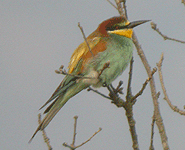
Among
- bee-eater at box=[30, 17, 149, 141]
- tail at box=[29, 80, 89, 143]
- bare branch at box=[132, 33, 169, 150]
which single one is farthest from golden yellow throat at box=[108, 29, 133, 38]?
tail at box=[29, 80, 89, 143]

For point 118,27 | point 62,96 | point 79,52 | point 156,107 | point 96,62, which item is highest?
point 118,27

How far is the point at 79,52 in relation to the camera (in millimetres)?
3203

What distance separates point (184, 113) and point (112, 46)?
3.77 feet

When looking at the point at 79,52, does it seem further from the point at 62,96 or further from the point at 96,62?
the point at 62,96

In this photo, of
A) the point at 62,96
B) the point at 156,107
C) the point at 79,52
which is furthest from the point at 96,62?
the point at 156,107

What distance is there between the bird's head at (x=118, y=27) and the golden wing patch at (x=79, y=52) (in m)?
0.19

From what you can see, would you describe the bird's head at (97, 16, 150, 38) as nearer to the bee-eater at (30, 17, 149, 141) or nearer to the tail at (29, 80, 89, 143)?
the bee-eater at (30, 17, 149, 141)

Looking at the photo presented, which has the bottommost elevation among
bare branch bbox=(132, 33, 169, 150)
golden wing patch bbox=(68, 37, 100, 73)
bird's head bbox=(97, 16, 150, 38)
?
bare branch bbox=(132, 33, 169, 150)

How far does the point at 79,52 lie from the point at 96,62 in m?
0.25

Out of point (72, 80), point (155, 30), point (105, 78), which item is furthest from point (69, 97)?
point (155, 30)

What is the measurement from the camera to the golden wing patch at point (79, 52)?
10.4ft

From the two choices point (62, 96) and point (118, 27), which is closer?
point (62, 96)

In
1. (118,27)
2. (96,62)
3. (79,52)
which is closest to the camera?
(96,62)

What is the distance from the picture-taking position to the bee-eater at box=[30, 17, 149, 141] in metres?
3.09
